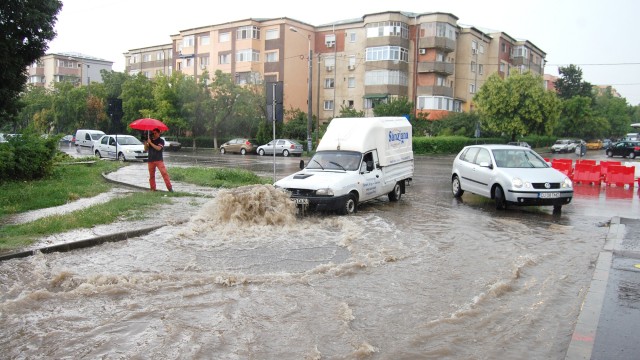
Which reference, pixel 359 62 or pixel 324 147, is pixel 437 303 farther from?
pixel 359 62

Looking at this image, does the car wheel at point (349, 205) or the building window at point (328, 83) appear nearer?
the car wheel at point (349, 205)

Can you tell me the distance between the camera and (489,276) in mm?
7367

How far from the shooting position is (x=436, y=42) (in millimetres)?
56000

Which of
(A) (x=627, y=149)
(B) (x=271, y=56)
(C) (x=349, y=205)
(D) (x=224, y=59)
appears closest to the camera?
(C) (x=349, y=205)

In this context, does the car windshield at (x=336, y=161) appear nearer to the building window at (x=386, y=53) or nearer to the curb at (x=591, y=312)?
the curb at (x=591, y=312)

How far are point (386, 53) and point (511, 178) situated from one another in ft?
148

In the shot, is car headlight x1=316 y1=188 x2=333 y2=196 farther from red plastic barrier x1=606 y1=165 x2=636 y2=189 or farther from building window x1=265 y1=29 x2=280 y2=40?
building window x1=265 y1=29 x2=280 y2=40

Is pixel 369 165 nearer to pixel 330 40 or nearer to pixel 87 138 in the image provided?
pixel 87 138

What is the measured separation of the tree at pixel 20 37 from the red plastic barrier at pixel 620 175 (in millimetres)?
19655

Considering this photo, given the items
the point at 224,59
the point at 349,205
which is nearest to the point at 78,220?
the point at 349,205

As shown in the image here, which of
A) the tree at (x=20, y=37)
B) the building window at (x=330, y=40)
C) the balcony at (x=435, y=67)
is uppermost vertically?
the building window at (x=330, y=40)

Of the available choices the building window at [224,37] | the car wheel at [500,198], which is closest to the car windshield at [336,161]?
the car wheel at [500,198]

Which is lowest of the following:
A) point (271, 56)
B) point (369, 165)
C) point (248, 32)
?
point (369, 165)

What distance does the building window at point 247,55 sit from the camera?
200 feet
